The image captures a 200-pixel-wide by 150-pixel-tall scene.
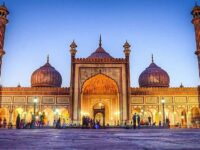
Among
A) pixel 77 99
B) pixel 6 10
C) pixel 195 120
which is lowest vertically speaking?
pixel 195 120

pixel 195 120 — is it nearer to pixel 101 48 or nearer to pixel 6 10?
pixel 101 48

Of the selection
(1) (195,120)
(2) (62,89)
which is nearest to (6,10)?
(2) (62,89)

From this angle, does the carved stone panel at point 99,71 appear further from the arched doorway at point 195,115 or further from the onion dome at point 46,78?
the arched doorway at point 195,115

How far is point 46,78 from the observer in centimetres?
3081

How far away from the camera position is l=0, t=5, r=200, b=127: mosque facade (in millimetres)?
23797

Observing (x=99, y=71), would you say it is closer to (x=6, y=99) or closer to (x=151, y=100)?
(x=151, y=100)

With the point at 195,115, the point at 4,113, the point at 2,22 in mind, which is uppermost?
the point at 2,22

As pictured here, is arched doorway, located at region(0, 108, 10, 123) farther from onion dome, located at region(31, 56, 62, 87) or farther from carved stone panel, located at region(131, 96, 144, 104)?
carved stone panel, located at region(131, 96, 144, 104)

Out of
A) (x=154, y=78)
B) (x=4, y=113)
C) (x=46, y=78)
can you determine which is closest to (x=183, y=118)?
(x=154, y=78)

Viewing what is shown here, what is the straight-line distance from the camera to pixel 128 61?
24516mm

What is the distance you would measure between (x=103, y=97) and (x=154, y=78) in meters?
7.55

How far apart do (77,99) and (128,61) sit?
5.94m

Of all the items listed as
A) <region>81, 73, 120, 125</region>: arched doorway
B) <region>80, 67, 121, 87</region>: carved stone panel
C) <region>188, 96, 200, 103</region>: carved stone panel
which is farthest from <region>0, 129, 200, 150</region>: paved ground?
<region>188, 96, 200, 103</region>: carved stone panel

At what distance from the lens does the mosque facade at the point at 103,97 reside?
78.1ft
